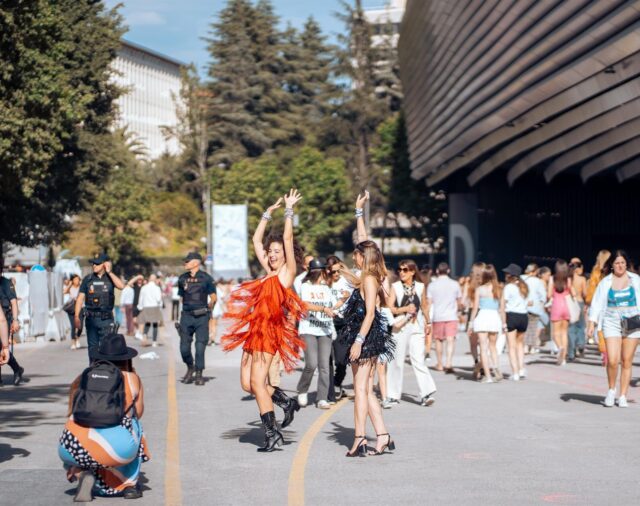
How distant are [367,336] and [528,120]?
24.3 meters

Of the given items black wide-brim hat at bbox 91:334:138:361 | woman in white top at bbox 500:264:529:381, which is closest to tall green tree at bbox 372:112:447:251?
woman in white top at bbox 500:264:529:381

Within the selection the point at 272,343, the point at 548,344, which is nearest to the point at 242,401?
the point at 272,343

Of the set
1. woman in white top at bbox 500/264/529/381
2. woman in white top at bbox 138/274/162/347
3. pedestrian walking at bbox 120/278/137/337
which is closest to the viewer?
woman in white top at bbox 500/264/529/381

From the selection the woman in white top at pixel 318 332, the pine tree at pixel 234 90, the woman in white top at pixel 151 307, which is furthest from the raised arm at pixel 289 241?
the pine tree at pixel 234 90

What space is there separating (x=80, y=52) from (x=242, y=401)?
29.8 m

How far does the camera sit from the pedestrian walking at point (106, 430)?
28.0ft

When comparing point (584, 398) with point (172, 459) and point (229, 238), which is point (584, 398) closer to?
point (172, 459)

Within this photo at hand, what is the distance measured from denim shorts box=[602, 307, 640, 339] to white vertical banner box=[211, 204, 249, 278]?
41.1m

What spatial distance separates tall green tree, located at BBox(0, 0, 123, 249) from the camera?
1259 inches

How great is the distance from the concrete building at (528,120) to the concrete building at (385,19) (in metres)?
35.2

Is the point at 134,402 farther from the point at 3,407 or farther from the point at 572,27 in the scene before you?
the point at 572,27

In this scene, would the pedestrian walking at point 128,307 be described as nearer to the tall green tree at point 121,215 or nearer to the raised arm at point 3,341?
the raised arm at point 3,341

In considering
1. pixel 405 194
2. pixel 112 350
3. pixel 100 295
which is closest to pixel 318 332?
pixel 100 295

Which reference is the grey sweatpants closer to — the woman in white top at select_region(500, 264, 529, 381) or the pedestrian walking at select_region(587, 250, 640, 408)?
the pedestrian walking at select_region(587, 250, 640, 408)
